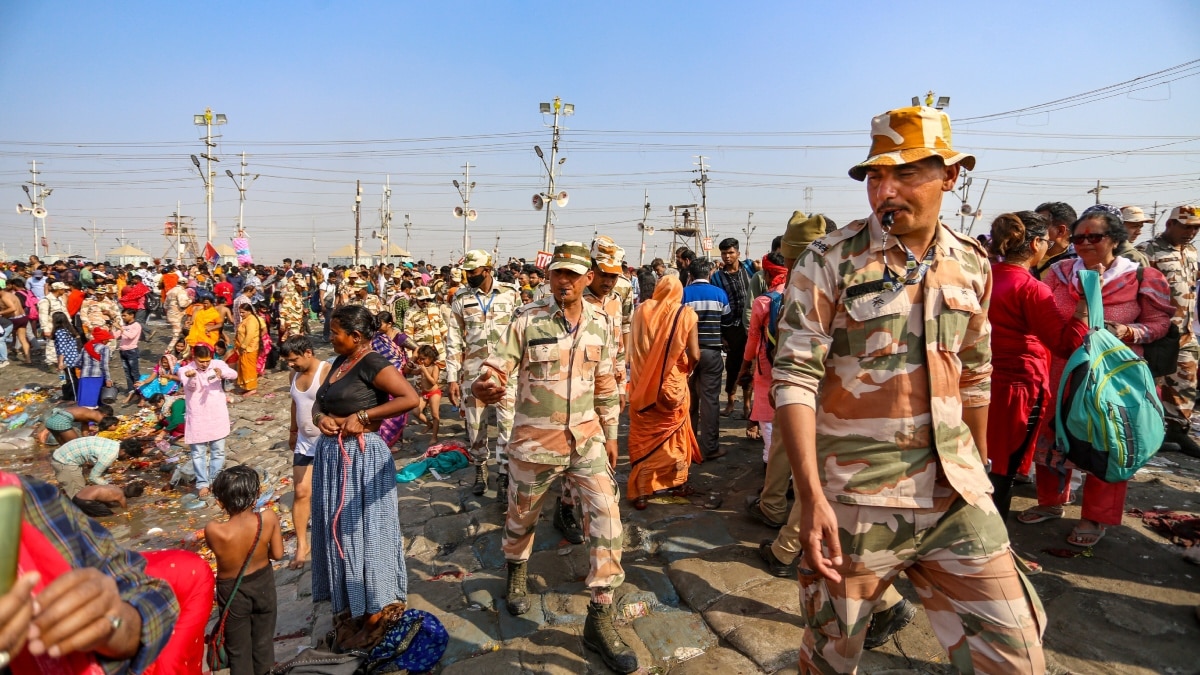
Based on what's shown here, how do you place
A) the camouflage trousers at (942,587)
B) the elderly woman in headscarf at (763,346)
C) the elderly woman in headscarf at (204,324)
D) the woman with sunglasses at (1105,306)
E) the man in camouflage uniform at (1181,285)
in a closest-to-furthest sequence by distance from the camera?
1. the camouflage trousers at (942,587)
2. the woman with sunglasses at (1105,306)
3. the elderly woman in headscarf at (763,346)
4. the man in camouflage uniform at (1181,285)
5. the elderly woman in headscarf at (204,324)

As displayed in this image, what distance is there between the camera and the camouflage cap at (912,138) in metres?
1.93

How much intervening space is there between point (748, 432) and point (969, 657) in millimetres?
4649

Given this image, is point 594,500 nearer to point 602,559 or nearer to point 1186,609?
point 602,559

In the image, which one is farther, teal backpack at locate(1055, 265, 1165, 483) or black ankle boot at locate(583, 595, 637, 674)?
teal backpack at locate(1055, 265, 1165, 483)

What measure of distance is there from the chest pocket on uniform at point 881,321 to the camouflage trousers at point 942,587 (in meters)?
0.52

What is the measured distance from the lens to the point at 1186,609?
125 inches

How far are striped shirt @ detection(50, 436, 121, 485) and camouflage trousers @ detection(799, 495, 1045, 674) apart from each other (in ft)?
27.7

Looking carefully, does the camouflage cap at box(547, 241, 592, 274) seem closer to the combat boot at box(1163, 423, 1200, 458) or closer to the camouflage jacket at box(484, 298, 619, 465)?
the camouflage jacket at box(484, 298, 619, 465)

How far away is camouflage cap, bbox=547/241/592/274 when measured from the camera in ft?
11.4

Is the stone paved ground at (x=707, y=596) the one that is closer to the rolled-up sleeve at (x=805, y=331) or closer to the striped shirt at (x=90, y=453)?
the rolled-up sleeve at (x=805, y=331)

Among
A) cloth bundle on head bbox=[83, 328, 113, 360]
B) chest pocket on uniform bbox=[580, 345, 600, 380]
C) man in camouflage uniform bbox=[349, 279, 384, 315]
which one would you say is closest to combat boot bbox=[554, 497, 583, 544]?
chest pocket on uniform bbox=[580, 345, 600, 380]

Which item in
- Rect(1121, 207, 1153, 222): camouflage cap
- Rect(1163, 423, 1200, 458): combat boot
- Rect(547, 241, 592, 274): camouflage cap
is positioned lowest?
Rect(1163, 423, 1200, 458): combat boot

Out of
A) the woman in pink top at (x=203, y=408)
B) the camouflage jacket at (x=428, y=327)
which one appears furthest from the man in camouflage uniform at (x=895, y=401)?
the camouflage jacket at (x=428, y=327)

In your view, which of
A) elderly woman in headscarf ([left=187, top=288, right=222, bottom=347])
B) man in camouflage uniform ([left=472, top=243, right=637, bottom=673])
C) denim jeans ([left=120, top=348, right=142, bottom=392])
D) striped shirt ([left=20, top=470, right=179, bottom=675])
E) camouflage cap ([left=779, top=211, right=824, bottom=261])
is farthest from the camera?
denim jeans ([left=120, top=348, right=142, bottom=392])
